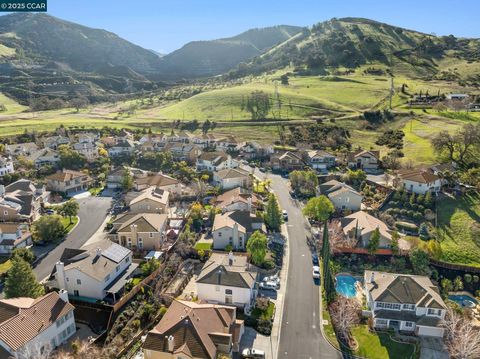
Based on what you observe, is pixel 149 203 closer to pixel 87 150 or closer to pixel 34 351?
pixel 34 351

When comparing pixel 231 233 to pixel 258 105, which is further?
pixel 258 105

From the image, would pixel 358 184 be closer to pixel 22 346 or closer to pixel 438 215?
pixel 438 215

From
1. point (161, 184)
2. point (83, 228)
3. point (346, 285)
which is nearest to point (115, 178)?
point (161, 184)

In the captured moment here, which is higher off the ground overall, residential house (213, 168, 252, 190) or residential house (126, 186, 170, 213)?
residential house (213, 168, 252, 190)

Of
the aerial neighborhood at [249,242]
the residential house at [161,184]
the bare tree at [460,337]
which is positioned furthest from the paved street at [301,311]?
the residential house at [161,184]

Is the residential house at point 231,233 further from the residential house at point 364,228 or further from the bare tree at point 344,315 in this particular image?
the bare tree at point 344,315

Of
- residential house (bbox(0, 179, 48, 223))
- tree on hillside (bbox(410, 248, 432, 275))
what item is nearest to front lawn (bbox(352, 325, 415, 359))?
tree on hillside (bbox(410, 248, 432, 275))

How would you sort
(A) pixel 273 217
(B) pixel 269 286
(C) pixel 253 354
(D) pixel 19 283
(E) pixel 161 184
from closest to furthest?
(C) pixel 253 354, (D) pixel 19 283, (B) pixel 269 286, (A) pixel 273 217, (E) pixel 161 184

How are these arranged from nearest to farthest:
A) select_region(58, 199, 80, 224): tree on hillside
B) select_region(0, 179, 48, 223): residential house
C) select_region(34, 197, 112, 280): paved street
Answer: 1. select_region(34, 197, 112, 280): paved street
2. select_region(0, 179, 48, 223): residential house
3. select_region(58, 199, 80, 224): tree on hillside

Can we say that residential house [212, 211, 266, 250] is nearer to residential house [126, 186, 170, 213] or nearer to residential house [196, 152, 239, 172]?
residential house [126, 186, 170, 213]
